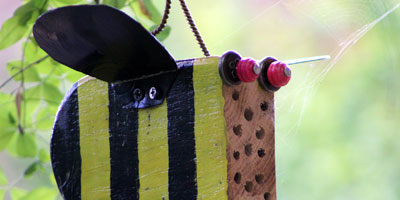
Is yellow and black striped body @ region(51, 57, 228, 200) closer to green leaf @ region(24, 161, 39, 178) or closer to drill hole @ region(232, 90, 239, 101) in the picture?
drill hole @ region(232, 90, 239, 101)

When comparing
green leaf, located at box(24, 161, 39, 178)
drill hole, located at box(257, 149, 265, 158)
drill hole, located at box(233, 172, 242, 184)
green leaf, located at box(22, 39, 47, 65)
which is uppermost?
green leaf, located at box(22, 39, 47, 65)

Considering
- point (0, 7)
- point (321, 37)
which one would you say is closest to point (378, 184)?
point (321, 37)

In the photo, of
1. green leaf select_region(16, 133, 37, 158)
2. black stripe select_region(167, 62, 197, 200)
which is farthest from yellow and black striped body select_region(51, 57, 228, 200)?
green leaf select_region(16, 133, 37, 158)

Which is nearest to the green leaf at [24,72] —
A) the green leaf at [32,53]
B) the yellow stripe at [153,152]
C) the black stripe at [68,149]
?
the green leaf at [32,53]

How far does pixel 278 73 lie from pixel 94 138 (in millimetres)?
254

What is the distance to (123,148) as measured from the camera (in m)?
0.71

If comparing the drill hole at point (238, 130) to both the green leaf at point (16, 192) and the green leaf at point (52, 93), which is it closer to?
the green leaf at point (52, 93)

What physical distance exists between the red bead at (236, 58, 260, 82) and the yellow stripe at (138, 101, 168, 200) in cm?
10

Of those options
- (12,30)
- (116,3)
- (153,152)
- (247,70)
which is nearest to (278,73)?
(247,70)

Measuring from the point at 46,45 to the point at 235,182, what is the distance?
262 millimetres

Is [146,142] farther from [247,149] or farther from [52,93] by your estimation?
[52,93]

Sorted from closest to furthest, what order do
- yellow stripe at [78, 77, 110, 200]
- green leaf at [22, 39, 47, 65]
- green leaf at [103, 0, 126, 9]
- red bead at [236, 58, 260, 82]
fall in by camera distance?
1. red bead at [236, 58, 260, 82]
2. yellow stripe at [78, 77, 110, 200]
3. green leaf at [103, 0, 126, 9]
4. green leaf at [22, 39, 47, 65]

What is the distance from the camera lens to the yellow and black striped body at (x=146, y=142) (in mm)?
615

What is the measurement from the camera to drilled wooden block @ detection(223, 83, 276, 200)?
0.61 m
